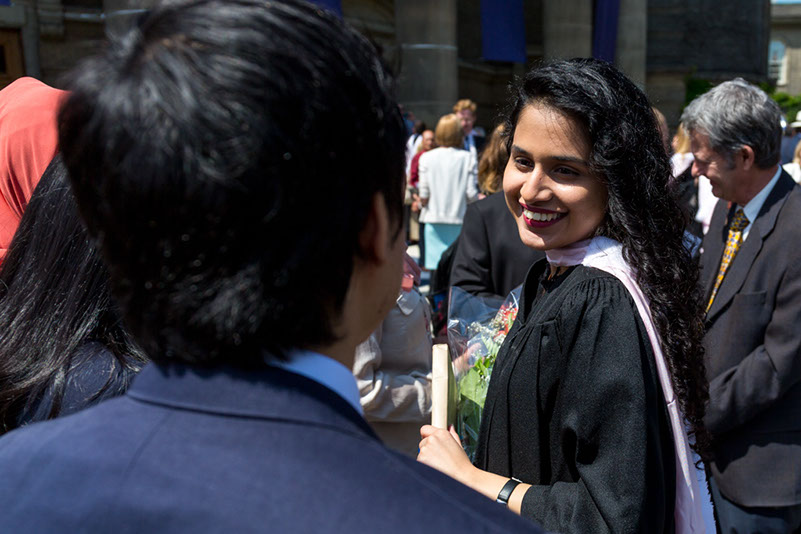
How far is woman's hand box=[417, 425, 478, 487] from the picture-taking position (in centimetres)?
156

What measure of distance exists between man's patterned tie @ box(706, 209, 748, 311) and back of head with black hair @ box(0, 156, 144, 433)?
90.3 inches

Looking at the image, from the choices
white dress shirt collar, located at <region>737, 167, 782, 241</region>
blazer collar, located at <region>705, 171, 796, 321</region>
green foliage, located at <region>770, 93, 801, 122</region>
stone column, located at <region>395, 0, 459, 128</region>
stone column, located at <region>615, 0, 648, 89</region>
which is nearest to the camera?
blazer collar, located at <region>705, 171, 796, 321</region>

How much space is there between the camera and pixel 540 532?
69 centimetres

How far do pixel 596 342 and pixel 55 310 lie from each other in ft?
3.49

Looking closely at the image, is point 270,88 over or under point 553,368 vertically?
over

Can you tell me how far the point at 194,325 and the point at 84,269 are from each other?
78 centimetres

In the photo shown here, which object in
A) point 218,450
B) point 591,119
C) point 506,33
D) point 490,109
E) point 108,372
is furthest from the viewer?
point 490,109

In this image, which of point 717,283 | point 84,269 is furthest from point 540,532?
point 717,283

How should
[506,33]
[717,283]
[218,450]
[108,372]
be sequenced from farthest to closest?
[506,33] → [717,283] → [108,372] → [218,450]

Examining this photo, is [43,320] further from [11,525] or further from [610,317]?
[610,317]

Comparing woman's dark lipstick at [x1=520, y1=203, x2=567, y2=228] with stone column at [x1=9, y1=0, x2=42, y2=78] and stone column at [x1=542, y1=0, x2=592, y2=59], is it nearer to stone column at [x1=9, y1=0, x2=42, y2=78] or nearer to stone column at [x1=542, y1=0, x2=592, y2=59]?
stone column at [x1=9, y1=0, x2=42, y2=78]

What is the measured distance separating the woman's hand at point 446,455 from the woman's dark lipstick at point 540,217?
53 cm

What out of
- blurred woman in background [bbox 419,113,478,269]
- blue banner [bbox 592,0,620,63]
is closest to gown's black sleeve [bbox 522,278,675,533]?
blurred woman in background [bbox 419,113,478,269]

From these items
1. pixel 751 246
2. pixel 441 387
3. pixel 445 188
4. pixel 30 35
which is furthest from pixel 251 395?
pixel 30 35
